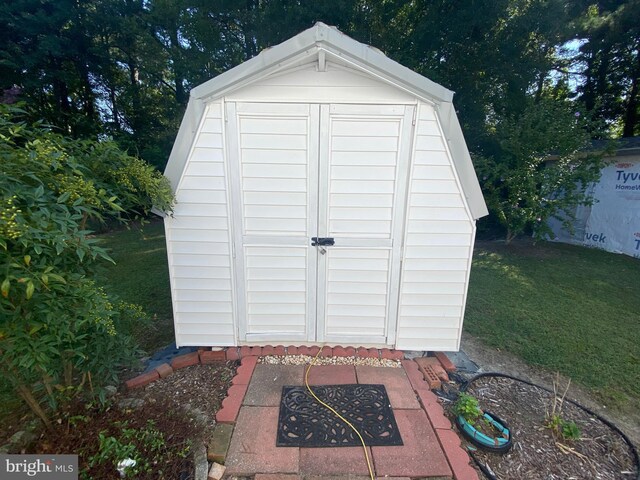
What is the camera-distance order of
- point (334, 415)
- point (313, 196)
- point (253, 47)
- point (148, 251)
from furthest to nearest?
point (253, 47) → point (148, 251) → point (313, 196) → point (334, 415)

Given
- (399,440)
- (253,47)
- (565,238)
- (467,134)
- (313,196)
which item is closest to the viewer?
(399,440)

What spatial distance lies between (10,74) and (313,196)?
1326 centimetres

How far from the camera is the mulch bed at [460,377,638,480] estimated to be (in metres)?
1.86

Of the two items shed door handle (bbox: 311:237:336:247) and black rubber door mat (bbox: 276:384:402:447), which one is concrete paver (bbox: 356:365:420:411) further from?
shed door handle (bbox: 311:237:336:247)

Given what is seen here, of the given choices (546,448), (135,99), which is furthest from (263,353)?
(135,99)

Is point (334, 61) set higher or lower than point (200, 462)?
higher

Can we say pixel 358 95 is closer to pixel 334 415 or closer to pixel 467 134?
pixel 334 415

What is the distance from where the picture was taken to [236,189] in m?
2.55

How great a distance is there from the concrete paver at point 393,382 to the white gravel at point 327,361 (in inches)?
2.9

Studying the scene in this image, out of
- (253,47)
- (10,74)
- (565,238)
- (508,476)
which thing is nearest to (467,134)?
(565,238)

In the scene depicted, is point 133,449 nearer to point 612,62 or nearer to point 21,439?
point 21,439

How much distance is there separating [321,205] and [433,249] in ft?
3.62

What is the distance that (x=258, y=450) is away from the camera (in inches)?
74.9

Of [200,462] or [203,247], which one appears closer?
[200,462]
